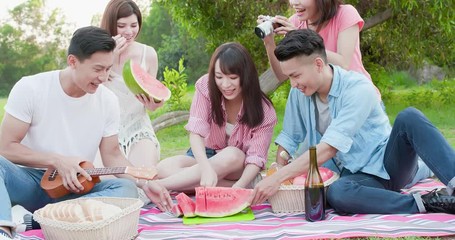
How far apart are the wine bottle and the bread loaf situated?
111cm

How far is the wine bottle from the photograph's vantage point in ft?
13.0

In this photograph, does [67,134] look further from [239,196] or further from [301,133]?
[301,133]

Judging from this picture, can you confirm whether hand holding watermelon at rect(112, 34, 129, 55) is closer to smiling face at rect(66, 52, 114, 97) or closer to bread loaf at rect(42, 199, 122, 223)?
smiling face at rect(66, 52, 114, 97)

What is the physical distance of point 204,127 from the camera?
4770 mm

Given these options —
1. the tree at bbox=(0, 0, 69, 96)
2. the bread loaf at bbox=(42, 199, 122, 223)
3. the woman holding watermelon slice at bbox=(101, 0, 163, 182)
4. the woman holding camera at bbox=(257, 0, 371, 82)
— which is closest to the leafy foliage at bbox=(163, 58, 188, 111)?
the woman holding watermelon slice at bbox=(101, 0, 163, 182)

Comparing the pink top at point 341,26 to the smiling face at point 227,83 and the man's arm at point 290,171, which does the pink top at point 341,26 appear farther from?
the man's arm at point 290,171

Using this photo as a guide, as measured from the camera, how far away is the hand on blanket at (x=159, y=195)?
4344mm

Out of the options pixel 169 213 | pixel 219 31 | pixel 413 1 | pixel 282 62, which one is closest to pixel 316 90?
pixel 282 62

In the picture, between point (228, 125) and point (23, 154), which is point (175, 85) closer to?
point (228, 125)

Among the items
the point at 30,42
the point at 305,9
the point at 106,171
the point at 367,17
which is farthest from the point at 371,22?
the point at 30,42

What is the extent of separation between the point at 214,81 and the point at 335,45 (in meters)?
0.93

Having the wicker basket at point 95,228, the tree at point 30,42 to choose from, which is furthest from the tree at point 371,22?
the tree at point 30,42

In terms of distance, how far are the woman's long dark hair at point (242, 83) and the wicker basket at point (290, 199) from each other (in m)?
0.70

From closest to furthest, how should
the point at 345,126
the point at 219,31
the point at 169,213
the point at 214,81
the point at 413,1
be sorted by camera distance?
the point at 345,126, the point at 169,213, the point at 214,81, the point at 413,1, the point at 219,31
